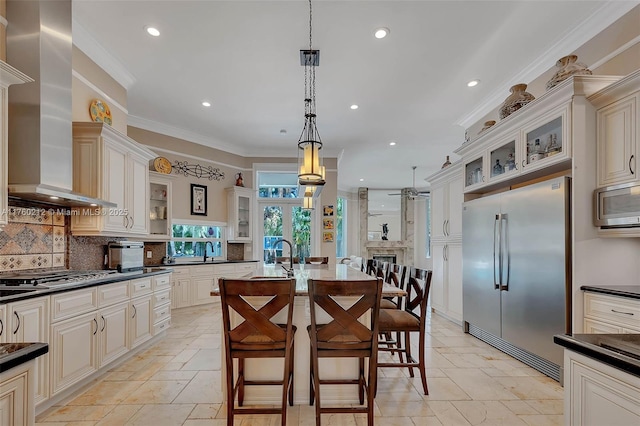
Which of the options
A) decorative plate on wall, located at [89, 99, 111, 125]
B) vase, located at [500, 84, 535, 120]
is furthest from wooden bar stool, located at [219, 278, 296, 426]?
vase, located at [500, 84, 535, 120]

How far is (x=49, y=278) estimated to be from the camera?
2.54m

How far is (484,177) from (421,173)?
5794 millimetres

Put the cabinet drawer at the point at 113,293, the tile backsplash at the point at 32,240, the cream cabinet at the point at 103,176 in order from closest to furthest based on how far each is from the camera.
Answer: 1. the tile backsplash at the point at 32,240
2. the cabinet drawer at the point at 113,293
3. the cream cabinet at the point at 103,176

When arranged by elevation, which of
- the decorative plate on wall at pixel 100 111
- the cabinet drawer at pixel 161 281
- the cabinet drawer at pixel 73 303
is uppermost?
the decorative plate on wall at pixel 100 111

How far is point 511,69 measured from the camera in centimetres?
363

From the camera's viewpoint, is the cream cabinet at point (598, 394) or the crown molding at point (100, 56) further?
the crown molding at point (100, 56)

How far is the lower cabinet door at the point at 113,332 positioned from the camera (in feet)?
9.24

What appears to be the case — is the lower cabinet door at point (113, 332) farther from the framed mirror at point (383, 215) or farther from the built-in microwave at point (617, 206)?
the framed mirror at point (383, 215)

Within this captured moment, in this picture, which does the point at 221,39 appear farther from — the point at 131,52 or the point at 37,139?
the point at 37,139

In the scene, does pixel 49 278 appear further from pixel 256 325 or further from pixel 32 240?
pixel 256 325

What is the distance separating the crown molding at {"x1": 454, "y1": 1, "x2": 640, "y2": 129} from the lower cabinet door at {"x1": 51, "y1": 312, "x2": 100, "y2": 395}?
4870 millimetres

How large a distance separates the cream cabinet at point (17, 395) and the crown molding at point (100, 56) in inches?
127

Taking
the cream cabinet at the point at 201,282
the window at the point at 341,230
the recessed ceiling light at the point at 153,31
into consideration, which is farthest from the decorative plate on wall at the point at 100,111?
the window at the point at 341,230

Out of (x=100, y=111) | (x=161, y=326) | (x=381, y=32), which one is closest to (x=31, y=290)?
(x=161, y=326)
